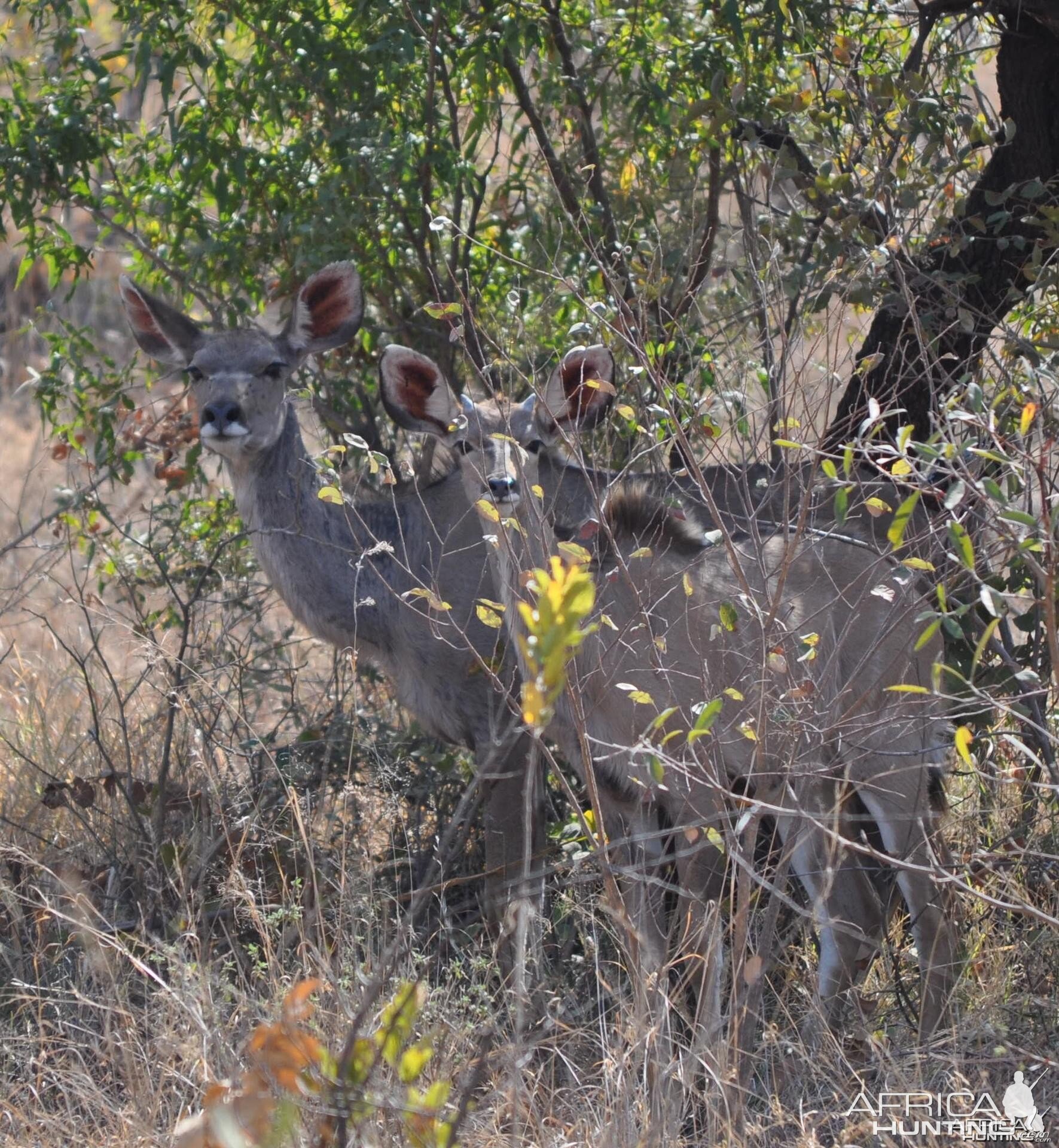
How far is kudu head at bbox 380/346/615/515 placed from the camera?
4801 millimetres

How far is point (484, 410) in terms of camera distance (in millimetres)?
5328

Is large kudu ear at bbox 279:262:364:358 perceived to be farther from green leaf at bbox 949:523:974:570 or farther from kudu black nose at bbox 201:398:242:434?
green leaf at bbox 949:523:974:570

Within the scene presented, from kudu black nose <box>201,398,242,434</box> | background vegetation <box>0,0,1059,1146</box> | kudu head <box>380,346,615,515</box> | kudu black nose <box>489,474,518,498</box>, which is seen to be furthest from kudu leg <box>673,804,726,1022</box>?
kudu black nose <box>201,398,242,434</box>

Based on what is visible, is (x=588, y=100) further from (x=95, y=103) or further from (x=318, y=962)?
(x=318, y=962)

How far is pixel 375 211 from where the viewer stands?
18.8ft

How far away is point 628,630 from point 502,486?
0.74m

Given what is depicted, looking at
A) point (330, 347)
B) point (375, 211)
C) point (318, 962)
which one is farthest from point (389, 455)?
point (318, 962)

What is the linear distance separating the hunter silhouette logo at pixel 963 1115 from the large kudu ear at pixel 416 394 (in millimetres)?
2667

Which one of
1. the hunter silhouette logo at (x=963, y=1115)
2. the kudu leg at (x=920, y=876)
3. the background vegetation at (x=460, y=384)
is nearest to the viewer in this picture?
the hunter silhouette logo at (x=963, y=1115)

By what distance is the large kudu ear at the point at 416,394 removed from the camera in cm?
502

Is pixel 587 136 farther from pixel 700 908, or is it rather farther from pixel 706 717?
pixel 706 717

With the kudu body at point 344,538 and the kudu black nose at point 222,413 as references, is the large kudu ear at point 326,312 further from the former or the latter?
the kudu black nose at point 222,413

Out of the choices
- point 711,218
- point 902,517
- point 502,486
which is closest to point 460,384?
point 711,218

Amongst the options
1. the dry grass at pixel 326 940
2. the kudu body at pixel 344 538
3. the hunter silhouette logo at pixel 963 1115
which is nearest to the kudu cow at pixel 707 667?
the dry grass at pixel 326 940
